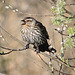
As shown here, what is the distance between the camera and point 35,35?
→ 494cm

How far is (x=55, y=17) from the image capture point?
2992 millimetres

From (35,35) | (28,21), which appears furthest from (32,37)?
(28,21)

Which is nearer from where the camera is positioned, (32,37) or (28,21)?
(32,37)

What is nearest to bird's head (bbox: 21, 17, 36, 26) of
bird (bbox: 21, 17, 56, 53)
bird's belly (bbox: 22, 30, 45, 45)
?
bird (bbox: 21, 17, 56, 53)

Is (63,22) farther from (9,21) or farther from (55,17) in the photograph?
(9,21)

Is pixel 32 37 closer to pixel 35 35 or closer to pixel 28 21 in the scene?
pixel 35 35

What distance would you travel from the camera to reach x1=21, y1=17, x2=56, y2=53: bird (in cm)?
493

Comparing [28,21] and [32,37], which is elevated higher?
[28,21]

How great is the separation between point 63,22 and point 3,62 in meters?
6.63

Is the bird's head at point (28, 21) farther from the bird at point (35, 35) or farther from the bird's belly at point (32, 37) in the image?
the bird's belly at point (32, 37)

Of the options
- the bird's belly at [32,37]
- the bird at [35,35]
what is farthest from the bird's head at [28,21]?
the bird's belly at [32,37]

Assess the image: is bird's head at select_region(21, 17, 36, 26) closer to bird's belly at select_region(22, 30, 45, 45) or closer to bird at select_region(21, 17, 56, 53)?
bird at select_region(21, 17, 56, 53)

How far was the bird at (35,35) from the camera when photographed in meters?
4.93

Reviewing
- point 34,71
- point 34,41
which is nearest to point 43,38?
point 34,41
